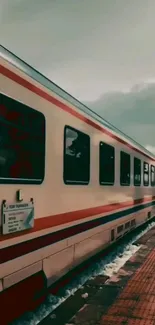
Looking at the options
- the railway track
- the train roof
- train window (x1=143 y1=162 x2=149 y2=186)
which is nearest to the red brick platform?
the railway track

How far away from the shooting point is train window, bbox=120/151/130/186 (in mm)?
9523

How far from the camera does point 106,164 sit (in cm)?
807

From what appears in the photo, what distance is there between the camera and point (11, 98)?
14.1ft

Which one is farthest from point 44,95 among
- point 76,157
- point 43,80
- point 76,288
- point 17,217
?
point 76,288

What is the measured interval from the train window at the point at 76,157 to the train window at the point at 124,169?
2.80 meters

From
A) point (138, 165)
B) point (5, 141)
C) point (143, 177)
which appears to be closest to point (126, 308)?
point (5, 141)

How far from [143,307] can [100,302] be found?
1.92ft

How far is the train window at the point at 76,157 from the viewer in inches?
229

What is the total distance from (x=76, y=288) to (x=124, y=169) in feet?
13.4

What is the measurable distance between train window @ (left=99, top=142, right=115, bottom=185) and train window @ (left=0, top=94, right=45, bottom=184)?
2.79m

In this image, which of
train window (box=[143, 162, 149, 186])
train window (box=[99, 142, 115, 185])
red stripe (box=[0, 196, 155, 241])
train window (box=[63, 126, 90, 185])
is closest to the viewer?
red stripe (box=[0, 196, 155, 241])

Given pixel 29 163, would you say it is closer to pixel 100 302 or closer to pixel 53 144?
pixel 53 144

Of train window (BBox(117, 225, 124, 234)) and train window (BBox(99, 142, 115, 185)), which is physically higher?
train window (BBox(99, 142, 115, 185))

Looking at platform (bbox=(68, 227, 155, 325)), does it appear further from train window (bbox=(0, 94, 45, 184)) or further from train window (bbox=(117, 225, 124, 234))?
train window (bbox=(0, 94, 45, 184))
